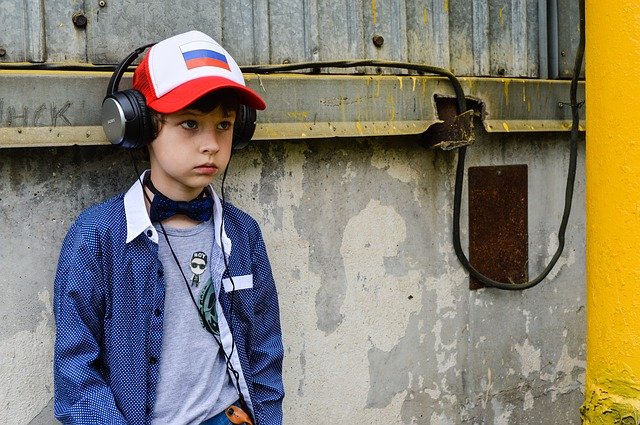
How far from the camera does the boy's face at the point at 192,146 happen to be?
2676 millimetres

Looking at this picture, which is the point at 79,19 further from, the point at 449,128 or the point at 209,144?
the point at 449,128

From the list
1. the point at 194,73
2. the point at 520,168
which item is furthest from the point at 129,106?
the point at 520,168

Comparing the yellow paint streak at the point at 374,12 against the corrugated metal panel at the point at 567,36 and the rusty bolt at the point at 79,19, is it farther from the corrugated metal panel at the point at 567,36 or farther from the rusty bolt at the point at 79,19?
the rusty bolt at the point at 79,19

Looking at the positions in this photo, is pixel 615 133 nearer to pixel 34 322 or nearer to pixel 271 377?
pixel 271 377

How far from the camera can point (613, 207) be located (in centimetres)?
274

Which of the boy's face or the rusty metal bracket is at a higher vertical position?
the rusty metal bracket

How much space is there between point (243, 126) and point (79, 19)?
67cm

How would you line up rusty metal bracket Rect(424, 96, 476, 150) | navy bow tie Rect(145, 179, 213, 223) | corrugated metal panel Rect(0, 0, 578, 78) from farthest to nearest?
rusty metal bracket Rect(424, 96, 476, 150)
corrugated metal panel Rect(0, 0, 578, 78)
navy bow tie Rect(145, 179, 213, 223)

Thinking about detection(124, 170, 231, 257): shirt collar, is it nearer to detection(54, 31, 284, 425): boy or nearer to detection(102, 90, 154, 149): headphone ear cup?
detection(54, 31, 284, 425): boy

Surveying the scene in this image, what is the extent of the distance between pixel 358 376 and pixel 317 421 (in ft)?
0.89

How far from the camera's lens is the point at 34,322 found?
116 inches

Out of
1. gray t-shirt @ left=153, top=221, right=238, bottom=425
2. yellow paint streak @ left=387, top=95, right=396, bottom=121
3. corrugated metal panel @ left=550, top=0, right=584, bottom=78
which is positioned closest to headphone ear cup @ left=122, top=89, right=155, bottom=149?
gray t-shirt @ left=153, top=221, right=238, bottom=425

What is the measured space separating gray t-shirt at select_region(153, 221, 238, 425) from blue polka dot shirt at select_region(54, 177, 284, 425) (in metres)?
0.03

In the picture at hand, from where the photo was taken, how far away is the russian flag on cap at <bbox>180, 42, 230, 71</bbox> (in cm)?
269
